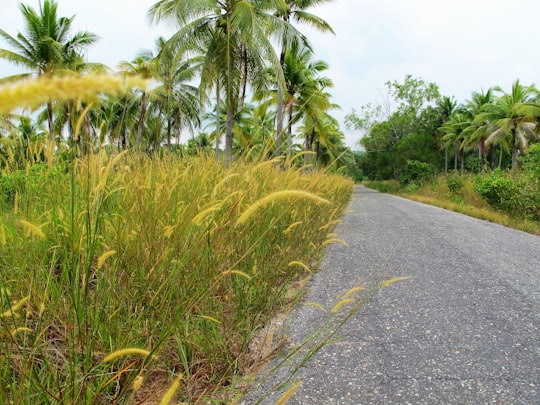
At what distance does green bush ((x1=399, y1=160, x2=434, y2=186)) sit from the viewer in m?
29.9

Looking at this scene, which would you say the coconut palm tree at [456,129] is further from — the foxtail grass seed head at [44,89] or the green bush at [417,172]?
the foxtail grass seed head at [44,89]

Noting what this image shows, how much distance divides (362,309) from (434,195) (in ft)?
71.0

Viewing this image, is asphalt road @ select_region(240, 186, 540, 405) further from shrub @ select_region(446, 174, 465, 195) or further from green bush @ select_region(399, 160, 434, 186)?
green bush @ select_region(399, 160, 434, 186)

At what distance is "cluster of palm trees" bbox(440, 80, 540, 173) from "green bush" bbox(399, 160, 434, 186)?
4.21m

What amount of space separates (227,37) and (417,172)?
924 inches

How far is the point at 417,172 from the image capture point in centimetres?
3080

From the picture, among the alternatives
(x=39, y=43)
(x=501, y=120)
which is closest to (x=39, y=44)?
(x=39, y=43)

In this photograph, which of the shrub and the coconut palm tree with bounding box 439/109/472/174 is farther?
the coconut palm tree with bounding box 439/109/472/174

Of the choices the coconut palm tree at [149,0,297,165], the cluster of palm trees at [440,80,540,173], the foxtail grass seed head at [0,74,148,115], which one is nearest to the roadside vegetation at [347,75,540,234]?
the cluster of palm trees at [440,80,540,173]

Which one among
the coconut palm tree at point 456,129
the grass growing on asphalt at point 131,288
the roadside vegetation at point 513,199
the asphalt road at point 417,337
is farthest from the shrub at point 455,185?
the grass growing on asphalt at point 131,288

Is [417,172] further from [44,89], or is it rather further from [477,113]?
[44,89]

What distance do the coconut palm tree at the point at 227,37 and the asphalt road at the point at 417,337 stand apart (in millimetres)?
9843

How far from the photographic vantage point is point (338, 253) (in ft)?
15.7

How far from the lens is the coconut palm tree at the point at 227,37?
1216cm
